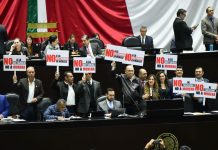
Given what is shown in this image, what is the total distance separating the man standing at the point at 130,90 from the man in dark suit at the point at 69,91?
0.93 metres

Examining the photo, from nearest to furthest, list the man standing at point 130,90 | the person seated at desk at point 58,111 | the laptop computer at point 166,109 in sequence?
A: the laptop computer at point 166,109 → the person seated at desk at point 58,111 → the man standing at point 130,90

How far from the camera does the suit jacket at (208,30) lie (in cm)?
1745

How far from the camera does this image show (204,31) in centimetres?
1745

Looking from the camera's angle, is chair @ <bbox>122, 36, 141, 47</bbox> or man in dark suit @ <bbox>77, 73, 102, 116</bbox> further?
chair @ <bbox>122, 36, 141, 47</bbox>

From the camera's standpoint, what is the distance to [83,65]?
1562 centimetres

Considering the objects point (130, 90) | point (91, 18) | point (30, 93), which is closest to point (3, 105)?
point (30, 93)

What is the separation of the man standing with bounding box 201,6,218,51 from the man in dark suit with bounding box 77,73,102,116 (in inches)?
127

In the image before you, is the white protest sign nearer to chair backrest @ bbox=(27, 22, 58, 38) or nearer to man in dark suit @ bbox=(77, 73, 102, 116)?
man in dark suit @ bbox=(77, 73, 102, 116)

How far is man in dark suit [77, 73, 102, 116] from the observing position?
1548cm

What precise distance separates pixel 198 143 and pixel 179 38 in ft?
13.8

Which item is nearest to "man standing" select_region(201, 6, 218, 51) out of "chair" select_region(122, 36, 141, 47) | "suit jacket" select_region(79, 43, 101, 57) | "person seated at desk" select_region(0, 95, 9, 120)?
"chair" select_region(122, 36, 141, 47)

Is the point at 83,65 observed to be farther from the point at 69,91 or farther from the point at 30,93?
the point at 30,93

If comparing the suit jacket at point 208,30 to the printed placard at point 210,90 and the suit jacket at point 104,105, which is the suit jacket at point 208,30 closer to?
the printed placard at point 210,90

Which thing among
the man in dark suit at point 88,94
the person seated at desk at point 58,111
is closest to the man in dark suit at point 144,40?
the man in dark suit at point 88,94
